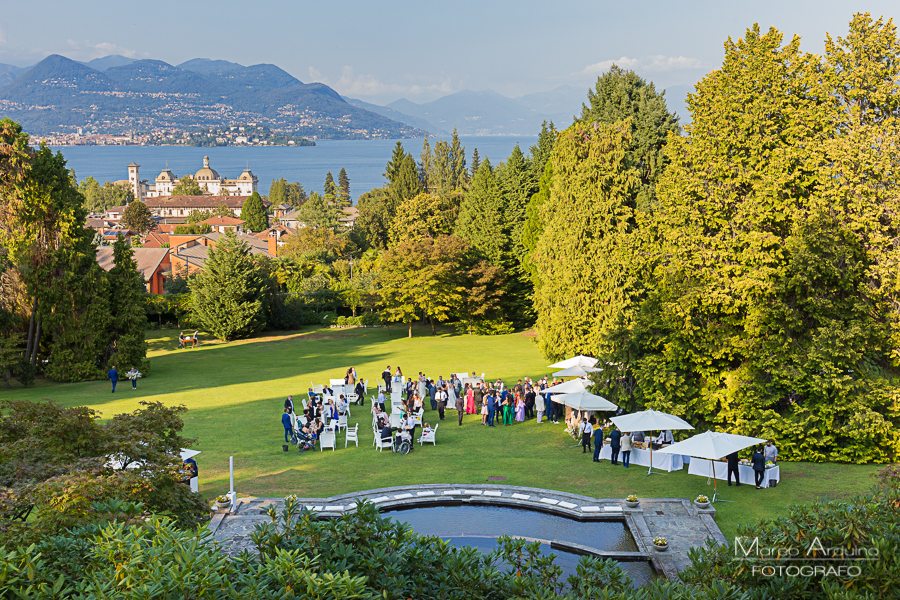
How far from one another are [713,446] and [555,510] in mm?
3903

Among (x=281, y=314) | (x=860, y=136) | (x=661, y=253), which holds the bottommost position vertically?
(x=281, y=314)

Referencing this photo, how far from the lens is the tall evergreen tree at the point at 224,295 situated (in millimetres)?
40031

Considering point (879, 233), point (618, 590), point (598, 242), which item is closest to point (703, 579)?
point (618, 590)

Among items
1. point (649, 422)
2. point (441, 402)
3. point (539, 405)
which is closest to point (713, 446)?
point (649, 422)

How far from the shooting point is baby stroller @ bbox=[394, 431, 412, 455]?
57.7 feet

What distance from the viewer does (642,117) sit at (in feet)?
109

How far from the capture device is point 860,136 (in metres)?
16.9

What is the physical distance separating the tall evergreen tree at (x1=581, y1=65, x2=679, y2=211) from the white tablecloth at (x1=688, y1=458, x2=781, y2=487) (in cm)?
1746

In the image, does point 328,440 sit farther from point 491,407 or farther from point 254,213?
point 254,213

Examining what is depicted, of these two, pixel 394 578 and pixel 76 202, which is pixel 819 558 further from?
pixel 76 202

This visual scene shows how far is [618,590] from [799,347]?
13303 mm

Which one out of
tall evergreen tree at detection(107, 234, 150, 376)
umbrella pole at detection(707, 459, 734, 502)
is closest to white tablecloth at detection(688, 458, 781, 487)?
umbrella pole at detection(707, 459, 734, 502)

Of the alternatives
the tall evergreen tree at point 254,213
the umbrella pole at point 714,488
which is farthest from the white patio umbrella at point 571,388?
the tall evergreen tree at point 254,213

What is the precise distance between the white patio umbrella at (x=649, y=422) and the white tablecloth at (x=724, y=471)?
2.97 feet
